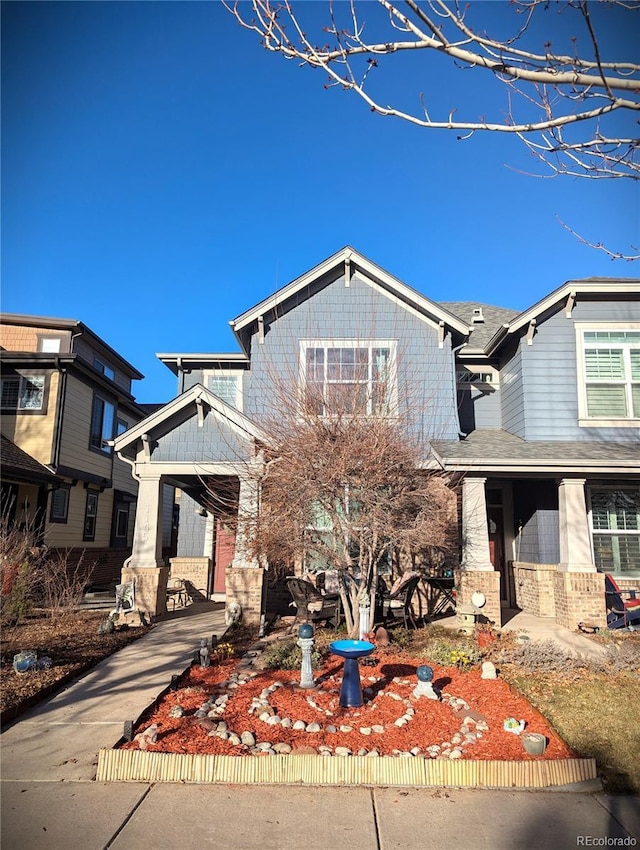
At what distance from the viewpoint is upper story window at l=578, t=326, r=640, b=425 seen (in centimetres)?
1271

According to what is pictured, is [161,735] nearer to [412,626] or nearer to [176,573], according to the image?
[412,626]

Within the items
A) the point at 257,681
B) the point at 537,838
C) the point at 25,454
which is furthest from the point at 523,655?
the point at 25,454

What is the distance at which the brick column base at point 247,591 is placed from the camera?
1052cm

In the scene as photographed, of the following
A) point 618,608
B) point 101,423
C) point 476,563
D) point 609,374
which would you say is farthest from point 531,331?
point 101,423

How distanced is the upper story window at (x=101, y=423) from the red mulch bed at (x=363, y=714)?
13260mm

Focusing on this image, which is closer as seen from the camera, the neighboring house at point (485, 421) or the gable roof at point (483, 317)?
the neighboring house at point (485, 421)

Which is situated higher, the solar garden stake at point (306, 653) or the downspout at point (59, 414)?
the downspout at point (59, 414)

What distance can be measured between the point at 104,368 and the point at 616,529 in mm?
17668

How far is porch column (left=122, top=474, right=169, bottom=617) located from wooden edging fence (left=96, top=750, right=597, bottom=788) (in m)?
6.60

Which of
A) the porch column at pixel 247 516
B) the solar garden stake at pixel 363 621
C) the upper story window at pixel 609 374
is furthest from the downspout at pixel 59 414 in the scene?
the upper story window at pixel 609 374

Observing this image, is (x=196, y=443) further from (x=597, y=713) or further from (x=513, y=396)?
(x=597, y=713)

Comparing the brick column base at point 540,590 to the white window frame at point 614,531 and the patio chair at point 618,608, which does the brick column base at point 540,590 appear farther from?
the white window frame at point 614,531

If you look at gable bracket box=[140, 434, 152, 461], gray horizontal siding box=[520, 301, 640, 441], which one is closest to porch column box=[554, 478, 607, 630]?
gray horizontal siding box=[520, 301, 640, 441]

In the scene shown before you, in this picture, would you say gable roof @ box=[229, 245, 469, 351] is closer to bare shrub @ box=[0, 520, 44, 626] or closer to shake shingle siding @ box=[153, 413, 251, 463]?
shake shingle siding @ box=[153, 413, 251, 463]
